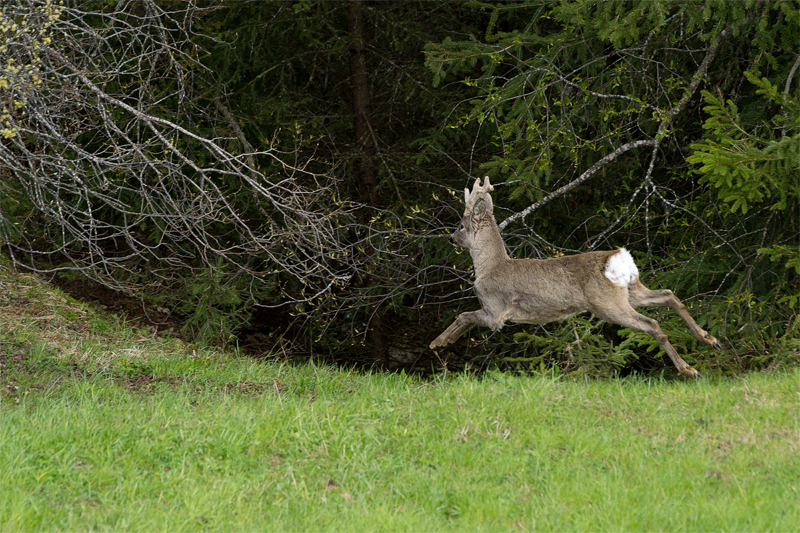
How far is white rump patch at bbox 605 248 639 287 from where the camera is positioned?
21.5 ft

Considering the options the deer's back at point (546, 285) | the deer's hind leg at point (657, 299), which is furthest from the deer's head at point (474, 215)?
the deer's hind leg at point (657, 299)

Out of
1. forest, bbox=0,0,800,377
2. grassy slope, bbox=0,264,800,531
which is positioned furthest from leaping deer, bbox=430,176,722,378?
forest, bbox=0,0,800,377

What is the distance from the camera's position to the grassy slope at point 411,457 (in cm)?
440

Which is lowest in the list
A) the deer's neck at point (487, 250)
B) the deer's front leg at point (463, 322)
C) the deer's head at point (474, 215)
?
the deer's front leg at point (463, 322)

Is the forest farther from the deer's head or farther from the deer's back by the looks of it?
the deer's back

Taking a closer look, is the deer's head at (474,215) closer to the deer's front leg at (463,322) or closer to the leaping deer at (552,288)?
the leaping deer at (552,288)

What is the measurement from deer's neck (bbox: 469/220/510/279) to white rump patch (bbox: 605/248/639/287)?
1.05 meters

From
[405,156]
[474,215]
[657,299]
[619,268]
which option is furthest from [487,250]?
[405,156]

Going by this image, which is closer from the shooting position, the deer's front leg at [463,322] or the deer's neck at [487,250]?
the deer's front leg at [463,322]

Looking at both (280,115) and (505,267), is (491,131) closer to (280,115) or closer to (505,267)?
(280,115)

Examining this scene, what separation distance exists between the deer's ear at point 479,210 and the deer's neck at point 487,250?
123 millimetres

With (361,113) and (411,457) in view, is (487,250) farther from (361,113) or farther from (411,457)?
(361,113)

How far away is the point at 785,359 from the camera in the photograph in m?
7.35

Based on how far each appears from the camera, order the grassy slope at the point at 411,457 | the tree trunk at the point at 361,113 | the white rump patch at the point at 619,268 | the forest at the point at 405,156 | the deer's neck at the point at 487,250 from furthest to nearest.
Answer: the tree trunk at the point at 361,113
the deer's neck at the point at 487,250
the forest at the point at 405,156
the white rump patch at the point at 619,268
the grassy slope at the point at 411,457
